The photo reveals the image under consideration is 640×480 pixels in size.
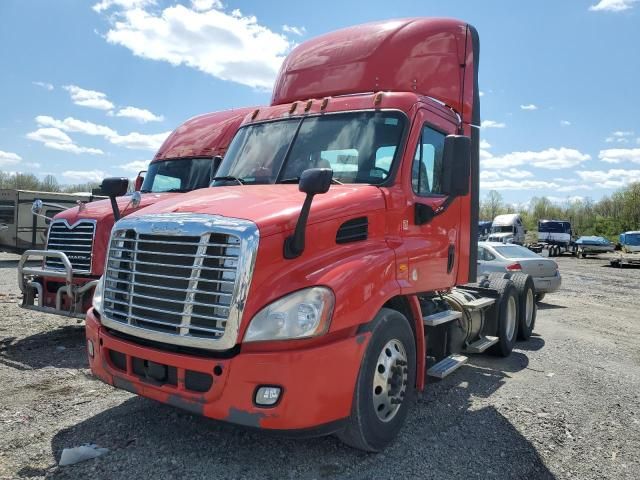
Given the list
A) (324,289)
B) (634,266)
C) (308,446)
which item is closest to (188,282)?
(324,289)

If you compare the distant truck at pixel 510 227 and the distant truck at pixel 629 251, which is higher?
the distant truck at pixel 510 227

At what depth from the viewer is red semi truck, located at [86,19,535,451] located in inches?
127

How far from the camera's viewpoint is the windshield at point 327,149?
441 cm

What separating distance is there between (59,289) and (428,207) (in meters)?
4.65

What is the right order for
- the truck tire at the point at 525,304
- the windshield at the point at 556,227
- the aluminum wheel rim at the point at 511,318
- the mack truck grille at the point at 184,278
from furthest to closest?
the windshield at the point at 556,227, the truck tire at the point at 525,304, the aluminum wheel rim at the point at 511,318, the mack truck grille at the point at 184,278

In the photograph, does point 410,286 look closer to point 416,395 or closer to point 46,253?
point 416,395

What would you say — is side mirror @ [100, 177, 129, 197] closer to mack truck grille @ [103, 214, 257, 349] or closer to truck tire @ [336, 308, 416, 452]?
mack truck grille @ [103, 214, 257, 349]

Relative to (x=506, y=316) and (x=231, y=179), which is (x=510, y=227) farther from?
(x=231, y=179)

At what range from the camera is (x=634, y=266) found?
30.7 metres

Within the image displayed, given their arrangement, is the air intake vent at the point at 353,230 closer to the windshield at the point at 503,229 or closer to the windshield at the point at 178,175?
the windshield at the point at 178,175

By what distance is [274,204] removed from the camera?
12.2 feet

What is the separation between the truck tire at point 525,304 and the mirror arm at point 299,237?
18.2 ft

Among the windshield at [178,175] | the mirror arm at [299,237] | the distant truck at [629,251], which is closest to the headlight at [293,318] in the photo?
the mirror arm at [299,237]

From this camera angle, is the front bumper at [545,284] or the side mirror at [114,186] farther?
the front bumper at [545,284]
